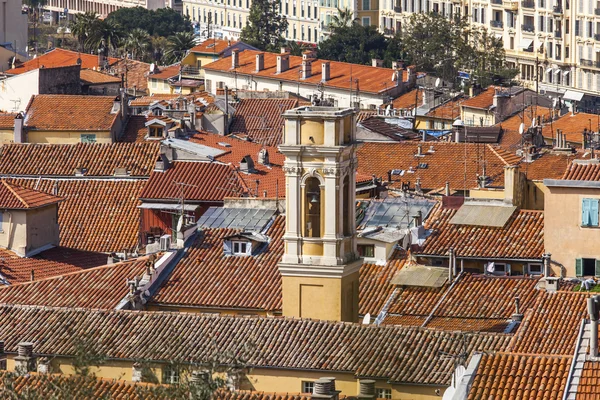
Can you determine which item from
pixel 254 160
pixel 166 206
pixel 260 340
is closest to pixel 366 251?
pixel 260 340

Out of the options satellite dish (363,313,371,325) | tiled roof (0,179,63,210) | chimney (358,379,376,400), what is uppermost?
tiled roof (0,179,63,210)

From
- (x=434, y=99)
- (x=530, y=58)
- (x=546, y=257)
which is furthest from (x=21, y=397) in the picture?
(x=530, y=58)

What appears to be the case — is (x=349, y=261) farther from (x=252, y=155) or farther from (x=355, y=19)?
(x=355, y=19)

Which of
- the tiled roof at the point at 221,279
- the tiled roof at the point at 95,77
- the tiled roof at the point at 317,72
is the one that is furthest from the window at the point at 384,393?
the tiled roof at the point at 317,72

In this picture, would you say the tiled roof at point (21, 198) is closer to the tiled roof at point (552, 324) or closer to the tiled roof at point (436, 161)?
the tiled roof at point (552, 324)

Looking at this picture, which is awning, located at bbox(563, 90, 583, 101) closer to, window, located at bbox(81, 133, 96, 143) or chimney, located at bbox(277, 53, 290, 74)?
chimney, located at bbox(277, 53, 290, 74)

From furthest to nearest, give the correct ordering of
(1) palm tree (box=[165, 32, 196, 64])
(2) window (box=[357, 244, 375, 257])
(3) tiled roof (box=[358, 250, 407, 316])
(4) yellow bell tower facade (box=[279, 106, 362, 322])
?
(1) palm tree (box=[165, 32, 196, 64]) → (2) window (box=[357, 244, 375, 257]) → (3) tiled roof (box=[358, 250, 407, 316]) → (4) yellow bell tower facade (box=[279, 106, 362, 322])

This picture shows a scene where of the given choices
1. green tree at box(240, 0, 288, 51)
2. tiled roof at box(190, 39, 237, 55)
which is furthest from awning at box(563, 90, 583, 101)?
green tree at box(240, 0, 288, 51)
